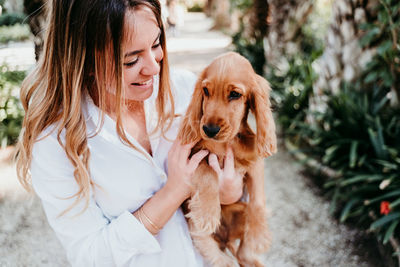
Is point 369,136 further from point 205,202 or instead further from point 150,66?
point 150,66

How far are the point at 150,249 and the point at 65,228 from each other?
41 centimetres

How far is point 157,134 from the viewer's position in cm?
173

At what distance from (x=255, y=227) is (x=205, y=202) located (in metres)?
0.36

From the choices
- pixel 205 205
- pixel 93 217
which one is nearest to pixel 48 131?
pixel 93 217

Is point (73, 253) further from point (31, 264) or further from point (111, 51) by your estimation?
point (31, 264)

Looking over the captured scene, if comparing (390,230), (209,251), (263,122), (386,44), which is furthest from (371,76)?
(209,251)

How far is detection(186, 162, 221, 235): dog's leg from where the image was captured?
5.69ft

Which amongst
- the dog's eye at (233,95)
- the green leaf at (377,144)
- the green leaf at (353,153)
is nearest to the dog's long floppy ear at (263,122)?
the dog's eye at (233,95)

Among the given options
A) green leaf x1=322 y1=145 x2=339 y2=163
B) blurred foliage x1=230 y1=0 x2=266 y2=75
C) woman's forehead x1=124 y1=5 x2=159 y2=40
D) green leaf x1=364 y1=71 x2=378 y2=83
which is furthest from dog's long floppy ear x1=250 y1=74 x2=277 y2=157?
blurred foliage x1=230 y1=0 x2=266 y2=75

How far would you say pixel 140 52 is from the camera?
4.72ft

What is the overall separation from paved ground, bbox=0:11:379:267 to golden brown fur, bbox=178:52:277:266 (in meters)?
1.21

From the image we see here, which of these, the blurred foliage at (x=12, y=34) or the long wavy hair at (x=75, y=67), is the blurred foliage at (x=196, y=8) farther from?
the long wavy hair at (x=75, y=67)

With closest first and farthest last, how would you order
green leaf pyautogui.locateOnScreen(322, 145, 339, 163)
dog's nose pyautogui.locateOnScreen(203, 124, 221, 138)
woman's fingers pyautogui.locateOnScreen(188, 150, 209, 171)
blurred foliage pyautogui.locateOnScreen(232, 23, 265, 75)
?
dog's nose pyautogui.locateOnScreen(203, 124, 221, 138) → woman's fingers pyautogui.locateOnScreen(188, 150, 209, 171) → green leaf pyautogui.locateOnScreen(322, 145, 339, 163) → blurred foliage pyautogui.locateOnScreen(232, 23, 265, 75)

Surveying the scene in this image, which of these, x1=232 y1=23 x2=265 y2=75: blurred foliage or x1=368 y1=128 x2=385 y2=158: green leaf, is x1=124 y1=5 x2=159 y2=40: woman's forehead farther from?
x1=232 y1=23 x2=265 y2=75: blurred foliage
